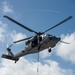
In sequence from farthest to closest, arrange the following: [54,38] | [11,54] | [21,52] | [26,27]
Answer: [11,54] < [21,52] < [26,27] < [54,38]

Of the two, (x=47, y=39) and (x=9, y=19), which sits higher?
(x=9, y=19)

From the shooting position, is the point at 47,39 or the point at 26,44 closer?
the point at 47,39

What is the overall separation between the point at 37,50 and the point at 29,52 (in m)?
3.24

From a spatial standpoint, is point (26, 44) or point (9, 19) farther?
point (26, 44)

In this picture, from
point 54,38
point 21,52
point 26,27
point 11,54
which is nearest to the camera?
point 54,38

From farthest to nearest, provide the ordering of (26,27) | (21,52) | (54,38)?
(21,52)
(26,27)
(54,38)

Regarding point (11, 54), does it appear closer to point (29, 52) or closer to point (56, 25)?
point (29, 52)

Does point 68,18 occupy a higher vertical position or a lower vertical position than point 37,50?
higher

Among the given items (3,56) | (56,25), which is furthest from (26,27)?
(3,56)

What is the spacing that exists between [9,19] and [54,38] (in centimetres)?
1014

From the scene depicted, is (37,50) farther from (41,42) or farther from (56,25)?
(56,25)

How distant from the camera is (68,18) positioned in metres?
55.2

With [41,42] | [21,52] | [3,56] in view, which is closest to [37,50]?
[41,42]

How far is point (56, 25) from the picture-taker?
5556 centimetres
